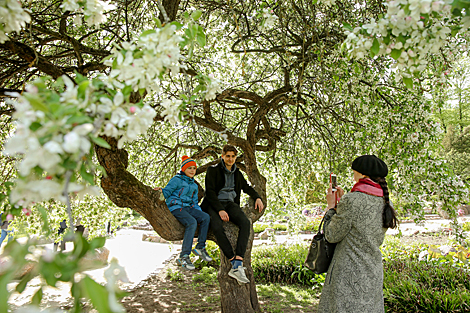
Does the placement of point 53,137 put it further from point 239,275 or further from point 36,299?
point 239,275

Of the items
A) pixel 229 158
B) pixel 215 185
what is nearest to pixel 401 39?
pixel 229 158

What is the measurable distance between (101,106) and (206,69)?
474cm

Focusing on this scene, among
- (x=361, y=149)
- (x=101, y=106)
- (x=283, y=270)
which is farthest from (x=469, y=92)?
(x=101, y=106)

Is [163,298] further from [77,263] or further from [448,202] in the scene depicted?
[77,263]

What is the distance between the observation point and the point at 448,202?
2916 millimetres

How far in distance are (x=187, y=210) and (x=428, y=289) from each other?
3.24 m

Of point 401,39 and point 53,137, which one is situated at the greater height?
point 401,39

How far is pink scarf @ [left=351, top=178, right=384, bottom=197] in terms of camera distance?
2357 millimetres

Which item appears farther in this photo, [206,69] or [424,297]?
[206,69]

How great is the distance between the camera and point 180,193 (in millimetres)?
3547

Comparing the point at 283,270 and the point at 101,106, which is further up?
the point at 101,106

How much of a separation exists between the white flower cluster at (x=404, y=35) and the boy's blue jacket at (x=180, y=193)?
241cm

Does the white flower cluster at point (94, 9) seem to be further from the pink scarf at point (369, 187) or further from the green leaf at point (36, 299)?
the pink scarf at point (369, 187)

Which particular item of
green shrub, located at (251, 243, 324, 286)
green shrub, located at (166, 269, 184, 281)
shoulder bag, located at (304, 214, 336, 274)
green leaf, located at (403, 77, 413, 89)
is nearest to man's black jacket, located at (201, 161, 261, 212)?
shoulder bag, located at (304, 214, 336, 274)
